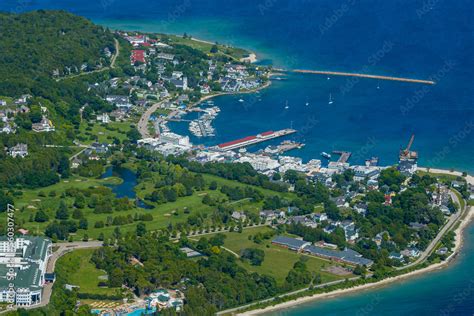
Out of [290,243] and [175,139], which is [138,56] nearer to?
[175,139]

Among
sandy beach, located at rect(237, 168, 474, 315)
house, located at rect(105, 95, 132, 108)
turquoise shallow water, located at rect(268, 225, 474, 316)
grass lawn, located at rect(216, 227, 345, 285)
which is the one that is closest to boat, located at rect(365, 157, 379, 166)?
sandy beach, located at rect(237, 168, 474, 315)

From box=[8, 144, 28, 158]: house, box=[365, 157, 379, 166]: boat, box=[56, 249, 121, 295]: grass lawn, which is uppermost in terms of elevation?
box=[365, 157, 379, 166]: boat

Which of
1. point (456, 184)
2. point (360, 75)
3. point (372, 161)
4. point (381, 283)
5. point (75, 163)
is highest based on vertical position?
point (360, 75)

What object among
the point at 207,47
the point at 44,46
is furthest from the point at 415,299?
the point at 207,47

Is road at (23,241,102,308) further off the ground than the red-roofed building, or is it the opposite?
the red-roofed building

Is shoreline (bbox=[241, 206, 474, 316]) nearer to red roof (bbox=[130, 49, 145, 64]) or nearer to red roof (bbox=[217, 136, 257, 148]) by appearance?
red roof (bbox=[217, 136, 257, 148])

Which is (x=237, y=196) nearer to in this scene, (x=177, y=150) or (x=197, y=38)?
(x=177, y=150)

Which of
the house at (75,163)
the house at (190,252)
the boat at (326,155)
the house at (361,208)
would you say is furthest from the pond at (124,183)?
the boat at (326,155)
